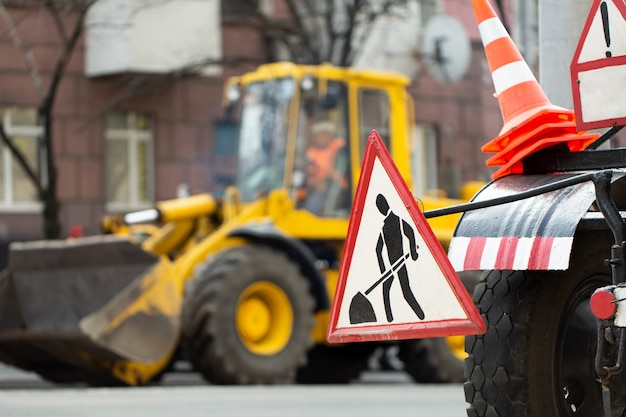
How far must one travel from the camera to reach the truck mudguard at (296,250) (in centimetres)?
1455

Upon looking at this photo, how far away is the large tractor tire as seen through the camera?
5.18 meters

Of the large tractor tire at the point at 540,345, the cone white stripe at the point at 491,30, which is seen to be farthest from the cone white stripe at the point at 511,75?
the large tractor tire at the point at 540,345

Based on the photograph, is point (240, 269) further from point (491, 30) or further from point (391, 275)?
point (391, 275)

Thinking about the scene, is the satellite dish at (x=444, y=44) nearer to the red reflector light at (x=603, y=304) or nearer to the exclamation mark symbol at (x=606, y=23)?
the exclamation mark symbol at (x=606, y=23)

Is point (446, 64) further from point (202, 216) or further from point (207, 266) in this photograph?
point (207, 266)

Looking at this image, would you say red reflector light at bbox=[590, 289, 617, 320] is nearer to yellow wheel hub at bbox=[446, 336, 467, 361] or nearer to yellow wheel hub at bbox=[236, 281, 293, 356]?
yellow wheel hub at bbox=[236, 281, 293, 356]

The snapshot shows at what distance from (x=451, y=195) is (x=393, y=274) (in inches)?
534

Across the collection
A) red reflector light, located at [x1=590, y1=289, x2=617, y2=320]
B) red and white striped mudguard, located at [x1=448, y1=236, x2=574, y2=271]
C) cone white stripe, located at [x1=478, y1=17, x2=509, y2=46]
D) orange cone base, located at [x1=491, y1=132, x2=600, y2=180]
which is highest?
cone white stripe, located at [x1=478, y1=17, x2=509, y2=46]

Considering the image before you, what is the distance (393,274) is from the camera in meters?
4.99

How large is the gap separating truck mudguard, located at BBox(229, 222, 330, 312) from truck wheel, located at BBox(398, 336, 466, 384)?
4.03 feet

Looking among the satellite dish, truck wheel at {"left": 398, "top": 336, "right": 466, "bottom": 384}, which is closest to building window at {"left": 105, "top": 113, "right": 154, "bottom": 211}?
the satellite dish

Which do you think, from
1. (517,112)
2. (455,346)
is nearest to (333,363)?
(455,346)

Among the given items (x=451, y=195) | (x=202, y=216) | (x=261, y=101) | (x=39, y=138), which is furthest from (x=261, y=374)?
(x=39, y=138)

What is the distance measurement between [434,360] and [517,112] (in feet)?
32.4
